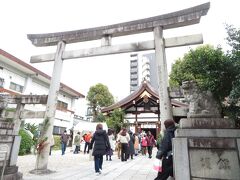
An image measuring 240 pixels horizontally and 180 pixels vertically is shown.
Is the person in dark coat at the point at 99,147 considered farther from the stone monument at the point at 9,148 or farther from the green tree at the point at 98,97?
the green tree at the point at 98,97

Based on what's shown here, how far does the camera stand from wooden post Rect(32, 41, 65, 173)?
7140 millimetres

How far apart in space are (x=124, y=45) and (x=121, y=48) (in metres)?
0.15

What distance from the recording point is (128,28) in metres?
7.83

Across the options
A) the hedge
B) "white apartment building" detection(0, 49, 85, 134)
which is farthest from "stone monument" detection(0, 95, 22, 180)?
"white apartment building" detection(0, 49, 85, 134)

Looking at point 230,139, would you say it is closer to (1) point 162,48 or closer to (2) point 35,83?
(1) point 162,48

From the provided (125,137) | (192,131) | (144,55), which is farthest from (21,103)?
(144,55)

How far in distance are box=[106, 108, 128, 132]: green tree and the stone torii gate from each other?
1060 centimetres

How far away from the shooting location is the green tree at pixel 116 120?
18219 millimetres

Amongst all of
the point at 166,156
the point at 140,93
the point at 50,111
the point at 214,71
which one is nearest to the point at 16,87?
the point at 140,93

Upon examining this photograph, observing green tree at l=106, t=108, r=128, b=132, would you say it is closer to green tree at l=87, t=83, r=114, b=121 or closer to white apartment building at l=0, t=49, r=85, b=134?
white apartment building at l=0, t=49, r=85, b=134

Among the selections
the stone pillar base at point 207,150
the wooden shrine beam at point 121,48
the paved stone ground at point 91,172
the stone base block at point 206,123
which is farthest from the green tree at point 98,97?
the stone pillar base at point 207,150

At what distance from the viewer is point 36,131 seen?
16.9 metres

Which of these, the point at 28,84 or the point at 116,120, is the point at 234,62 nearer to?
the point at 116,120

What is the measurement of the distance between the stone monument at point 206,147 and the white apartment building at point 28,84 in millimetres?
15331
